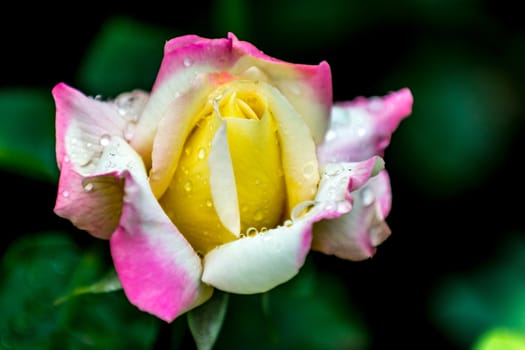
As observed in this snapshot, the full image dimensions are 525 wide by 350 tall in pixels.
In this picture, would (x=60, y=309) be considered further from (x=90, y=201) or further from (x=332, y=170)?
(x=332, y=170)

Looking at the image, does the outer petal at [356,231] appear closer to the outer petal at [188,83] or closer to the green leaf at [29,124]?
the outer petal at [188,83]

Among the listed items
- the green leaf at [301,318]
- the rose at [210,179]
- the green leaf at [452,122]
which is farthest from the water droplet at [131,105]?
the green leaf at [452,122]

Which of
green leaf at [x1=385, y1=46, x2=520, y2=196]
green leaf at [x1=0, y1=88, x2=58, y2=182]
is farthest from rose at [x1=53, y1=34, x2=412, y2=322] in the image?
green leaf at [x1=385, y1=46, x2=520, y2=196]

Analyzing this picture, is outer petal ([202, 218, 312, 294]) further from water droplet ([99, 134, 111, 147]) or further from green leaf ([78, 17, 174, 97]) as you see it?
green leaf ([78, 17, 174, 97])

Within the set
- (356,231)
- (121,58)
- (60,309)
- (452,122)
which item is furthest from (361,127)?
(452,122)

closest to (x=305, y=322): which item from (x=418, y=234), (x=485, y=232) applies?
(x=418, y=234)

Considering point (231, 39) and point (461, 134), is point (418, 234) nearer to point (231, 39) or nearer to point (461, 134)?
point (461, 134)

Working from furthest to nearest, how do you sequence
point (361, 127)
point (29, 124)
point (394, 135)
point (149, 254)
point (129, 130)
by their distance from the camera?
point (394, 135), point (29, 124), point (361, 127), point (129, 130), point (149, 254)
